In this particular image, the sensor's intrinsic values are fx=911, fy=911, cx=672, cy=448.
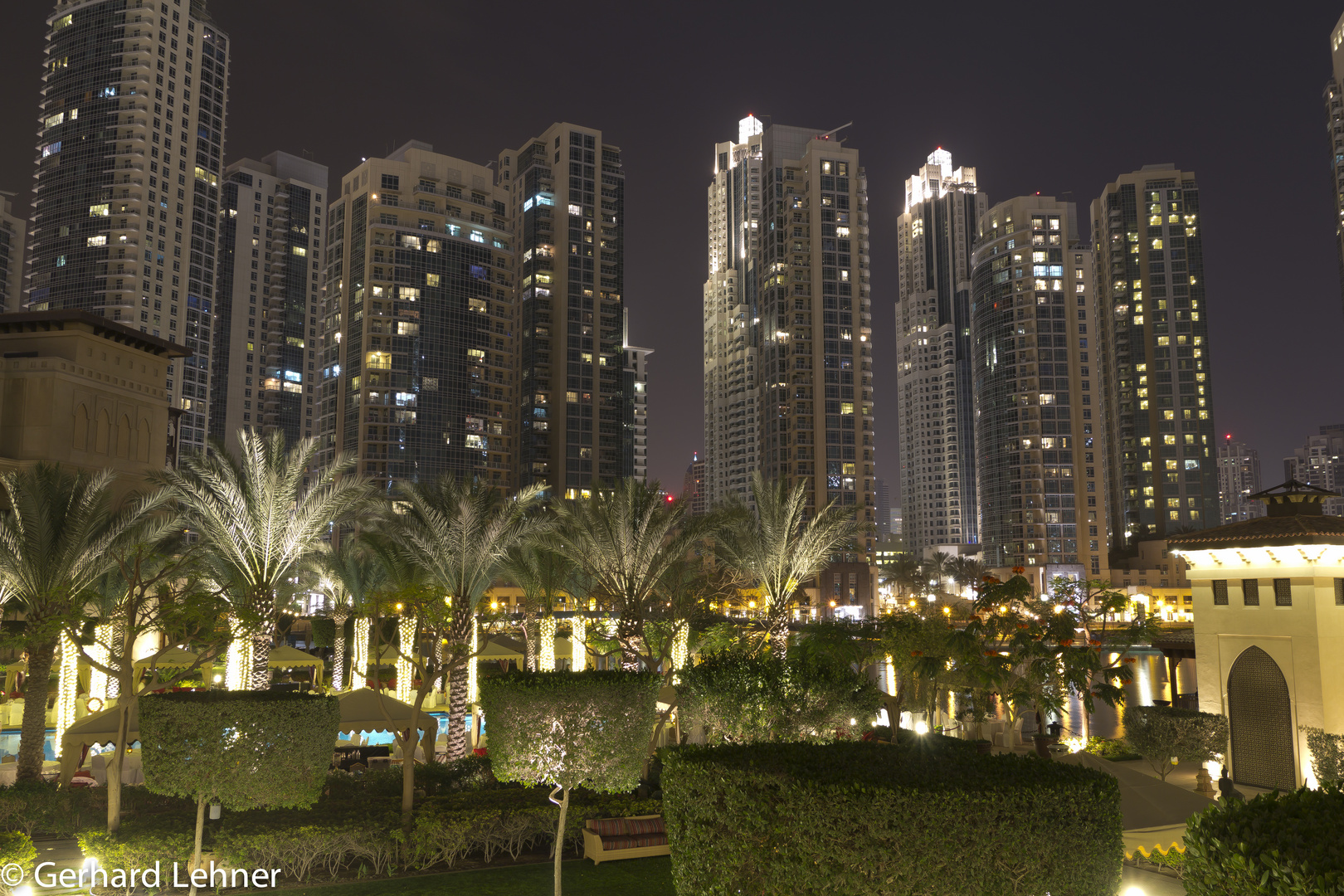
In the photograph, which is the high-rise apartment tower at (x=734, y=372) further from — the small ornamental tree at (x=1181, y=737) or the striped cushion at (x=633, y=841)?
the striped cushion at (x=633, y=841)

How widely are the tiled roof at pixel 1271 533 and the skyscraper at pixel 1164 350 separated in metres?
125

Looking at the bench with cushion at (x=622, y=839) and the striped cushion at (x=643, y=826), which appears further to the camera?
the striped cushion at (x=643, y=826)

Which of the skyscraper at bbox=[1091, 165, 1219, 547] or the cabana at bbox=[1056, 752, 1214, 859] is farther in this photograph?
the skyscraper at bbox=[1091, 165, 1219, 547]

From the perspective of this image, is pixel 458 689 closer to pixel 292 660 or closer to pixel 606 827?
pixel 606 827

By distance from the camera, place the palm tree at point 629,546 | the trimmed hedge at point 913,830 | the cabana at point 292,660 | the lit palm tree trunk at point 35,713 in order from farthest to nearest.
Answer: the cabana at point 292,660 < the palm tree at point 629,546 < the lit palm tree trunk at point 35,713 < the trimmed hedge at point 913,830

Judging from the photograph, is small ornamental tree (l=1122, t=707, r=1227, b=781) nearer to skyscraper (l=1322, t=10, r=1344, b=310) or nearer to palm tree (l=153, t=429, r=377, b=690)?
palm tree (l=153, t=429, r=377, b=690)

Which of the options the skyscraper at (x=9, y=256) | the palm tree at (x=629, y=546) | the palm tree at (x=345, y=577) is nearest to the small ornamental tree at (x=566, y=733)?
the palm tree at (x=629, y=546)

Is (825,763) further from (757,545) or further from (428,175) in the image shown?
(428,175)

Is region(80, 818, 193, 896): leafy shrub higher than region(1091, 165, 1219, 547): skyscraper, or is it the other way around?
region(1091, 165, 1219, 547): skyscraper

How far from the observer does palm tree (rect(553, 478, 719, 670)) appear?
86.1ft

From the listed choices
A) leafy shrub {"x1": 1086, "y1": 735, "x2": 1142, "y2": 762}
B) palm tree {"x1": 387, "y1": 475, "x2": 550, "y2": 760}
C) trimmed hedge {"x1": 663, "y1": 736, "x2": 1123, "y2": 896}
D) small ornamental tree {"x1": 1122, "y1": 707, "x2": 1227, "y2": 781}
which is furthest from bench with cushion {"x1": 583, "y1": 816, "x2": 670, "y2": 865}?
leafy shrub {"x1": 1086, "y1": 735, "x2": 1142, "y2": 762}

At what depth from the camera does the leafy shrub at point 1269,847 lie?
4906 mm

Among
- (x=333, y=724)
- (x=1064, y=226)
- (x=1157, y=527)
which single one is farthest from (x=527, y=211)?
(x=333, y=724)

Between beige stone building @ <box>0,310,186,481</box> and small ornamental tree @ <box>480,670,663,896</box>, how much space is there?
123ft
